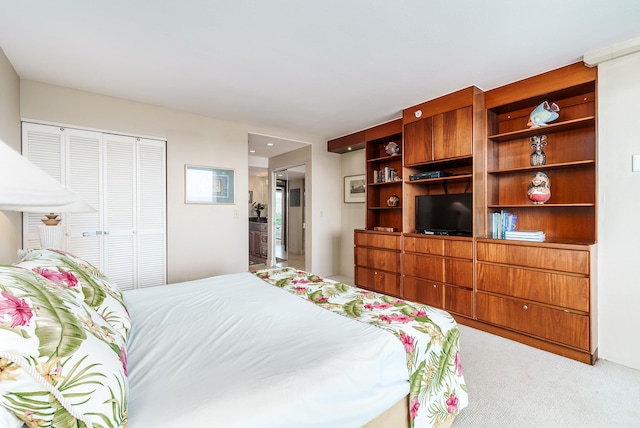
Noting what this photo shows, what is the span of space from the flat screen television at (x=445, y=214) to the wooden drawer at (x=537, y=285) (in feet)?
1.57

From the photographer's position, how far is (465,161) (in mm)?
3281

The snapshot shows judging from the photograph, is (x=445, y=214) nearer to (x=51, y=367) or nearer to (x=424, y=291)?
(x=424, y=291)

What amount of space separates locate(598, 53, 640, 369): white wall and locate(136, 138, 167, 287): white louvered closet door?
4359mm

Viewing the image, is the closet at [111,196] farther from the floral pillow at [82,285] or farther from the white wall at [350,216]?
the white wall at [350,216]

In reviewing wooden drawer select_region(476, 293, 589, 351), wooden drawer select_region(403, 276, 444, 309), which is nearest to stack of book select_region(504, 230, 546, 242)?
wooden drawer select_region(476, 293, 589, 351)

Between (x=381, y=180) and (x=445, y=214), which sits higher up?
(x=381, y=180)

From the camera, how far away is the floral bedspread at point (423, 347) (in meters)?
1.34

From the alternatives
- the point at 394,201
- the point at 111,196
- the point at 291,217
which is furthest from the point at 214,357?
the point at 291,217

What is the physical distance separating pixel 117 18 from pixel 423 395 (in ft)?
9.33

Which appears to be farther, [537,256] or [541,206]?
[541,206]

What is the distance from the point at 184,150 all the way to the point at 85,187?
1110mm

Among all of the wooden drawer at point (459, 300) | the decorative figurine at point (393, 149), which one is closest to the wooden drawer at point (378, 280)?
the wooden drawer at point (459, 300)

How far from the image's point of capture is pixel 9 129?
240 cm

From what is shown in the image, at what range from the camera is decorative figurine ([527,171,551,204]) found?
2672mm
